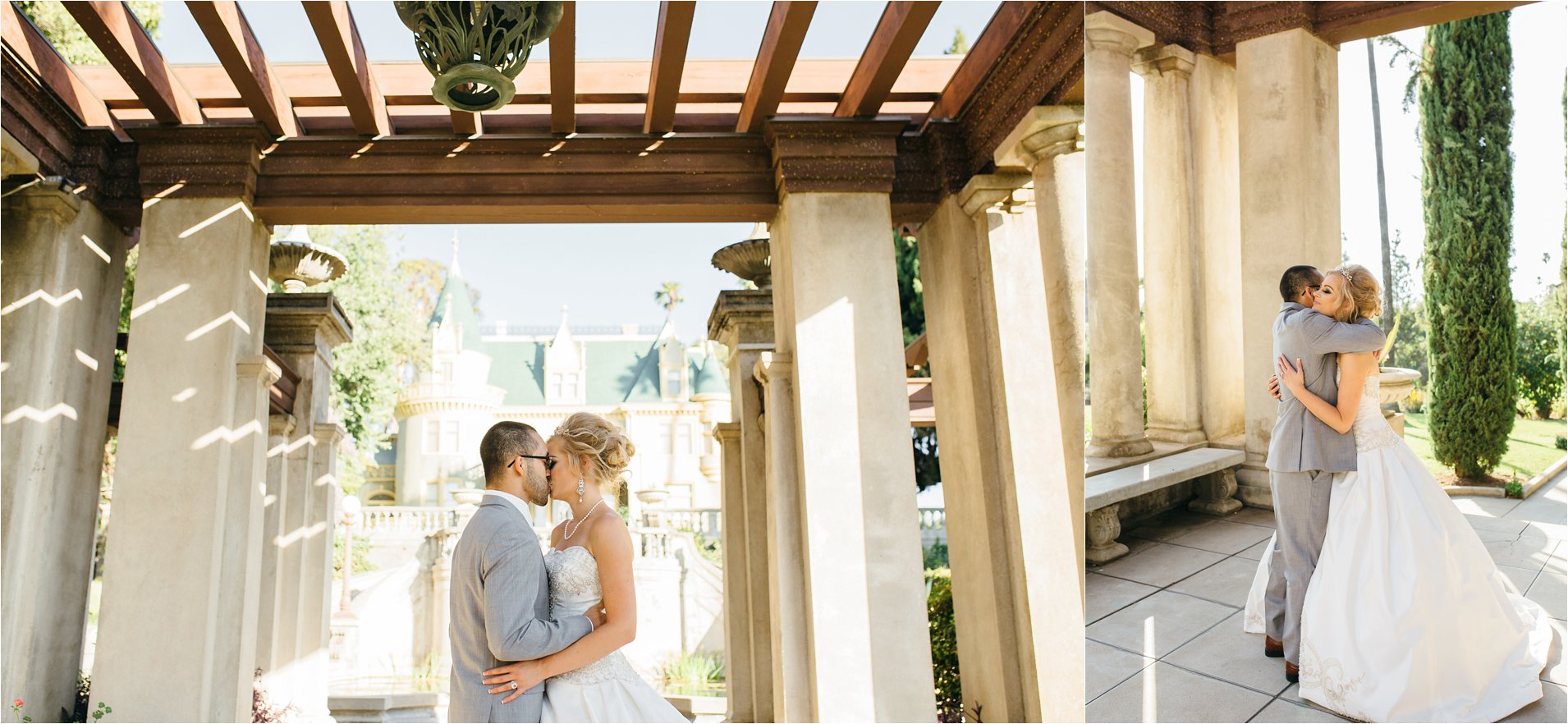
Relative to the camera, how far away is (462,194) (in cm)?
548

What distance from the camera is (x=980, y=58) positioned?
16.1 ft

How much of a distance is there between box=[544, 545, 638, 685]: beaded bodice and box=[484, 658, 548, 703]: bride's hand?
0.16m

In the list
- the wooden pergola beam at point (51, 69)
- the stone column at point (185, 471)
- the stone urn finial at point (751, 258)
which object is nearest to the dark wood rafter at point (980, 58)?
the stone urn finial at point (751, 258)

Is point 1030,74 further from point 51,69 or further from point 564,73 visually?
point 51,69

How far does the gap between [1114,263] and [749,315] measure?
5.88 m

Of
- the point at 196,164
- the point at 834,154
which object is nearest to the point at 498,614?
the point at 834,154

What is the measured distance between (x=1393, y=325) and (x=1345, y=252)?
149 mm

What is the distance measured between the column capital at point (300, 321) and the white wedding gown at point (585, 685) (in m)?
5.65

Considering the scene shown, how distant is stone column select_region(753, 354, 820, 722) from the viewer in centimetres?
536

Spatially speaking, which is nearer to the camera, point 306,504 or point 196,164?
point 196,164

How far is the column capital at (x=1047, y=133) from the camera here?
4430 millimetres

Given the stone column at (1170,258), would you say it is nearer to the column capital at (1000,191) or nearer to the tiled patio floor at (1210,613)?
the tiled patio floor at (1210,613)

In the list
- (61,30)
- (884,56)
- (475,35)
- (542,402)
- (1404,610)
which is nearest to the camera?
(1404,610)

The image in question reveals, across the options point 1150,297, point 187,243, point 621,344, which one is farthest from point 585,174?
point 621,344
